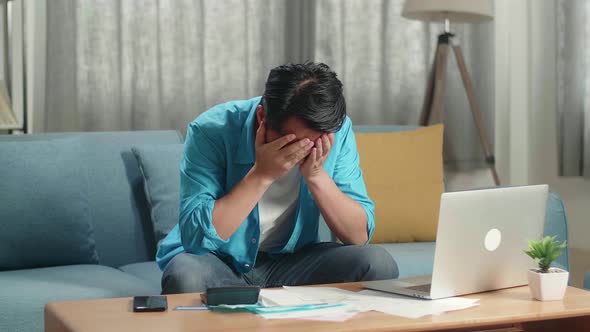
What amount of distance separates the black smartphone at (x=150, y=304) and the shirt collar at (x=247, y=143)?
21.7 inches

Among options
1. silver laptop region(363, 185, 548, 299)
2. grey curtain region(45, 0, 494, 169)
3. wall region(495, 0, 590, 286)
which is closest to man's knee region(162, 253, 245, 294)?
silver laptop region(363, 185, 548, 299)

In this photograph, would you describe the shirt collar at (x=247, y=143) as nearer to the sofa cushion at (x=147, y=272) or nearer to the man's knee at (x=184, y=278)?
the man's knee at (x=184, y=278)

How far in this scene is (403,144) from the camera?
3.09 metres

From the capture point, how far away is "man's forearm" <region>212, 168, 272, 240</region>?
6.68 feet

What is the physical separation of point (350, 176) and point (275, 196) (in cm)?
20

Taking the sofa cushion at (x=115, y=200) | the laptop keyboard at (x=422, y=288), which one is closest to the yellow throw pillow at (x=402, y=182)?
the sofa cushion at (x=115, y=200)

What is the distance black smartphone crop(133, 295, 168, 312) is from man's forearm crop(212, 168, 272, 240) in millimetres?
349

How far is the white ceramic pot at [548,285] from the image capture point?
5.81ft

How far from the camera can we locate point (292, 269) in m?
2.16

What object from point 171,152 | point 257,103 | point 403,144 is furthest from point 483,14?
point 257,103

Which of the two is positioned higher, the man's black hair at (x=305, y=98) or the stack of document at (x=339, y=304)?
the man's black hair at (x=305, y=98)

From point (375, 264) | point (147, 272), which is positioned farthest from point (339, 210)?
point (147, 272)

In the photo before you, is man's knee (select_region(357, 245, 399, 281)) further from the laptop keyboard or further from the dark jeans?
the laptop keyboard

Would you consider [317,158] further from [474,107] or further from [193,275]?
[474,107]
